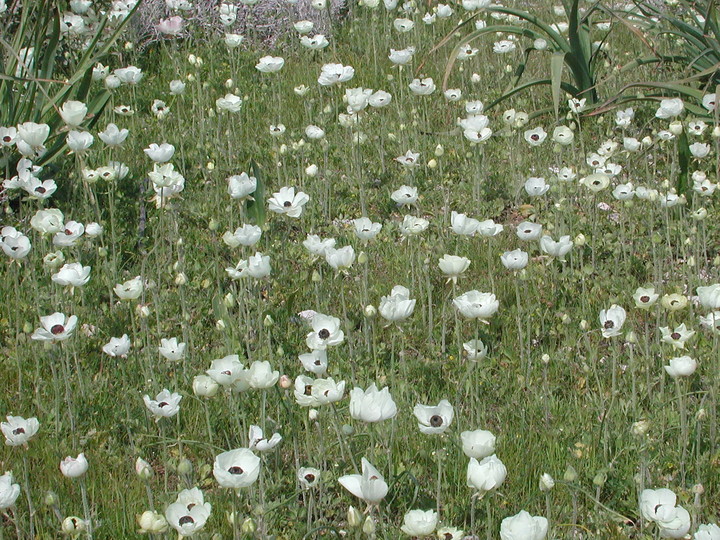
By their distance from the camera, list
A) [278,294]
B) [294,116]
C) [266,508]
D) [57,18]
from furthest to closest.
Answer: [294,116]
[57,18]
[278,294]
[266,508]

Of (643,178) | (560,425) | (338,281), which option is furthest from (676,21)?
(560,425)

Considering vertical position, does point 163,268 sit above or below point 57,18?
below

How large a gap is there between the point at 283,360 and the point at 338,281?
2.27 ft

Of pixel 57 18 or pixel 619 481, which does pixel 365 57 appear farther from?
pixel 619 481

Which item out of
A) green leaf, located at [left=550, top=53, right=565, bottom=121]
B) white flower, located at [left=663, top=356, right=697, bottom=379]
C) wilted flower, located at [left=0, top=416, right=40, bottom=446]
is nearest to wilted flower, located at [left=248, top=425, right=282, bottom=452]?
wilted flower, located at [left=0, top=416, right=40, bottom=446]

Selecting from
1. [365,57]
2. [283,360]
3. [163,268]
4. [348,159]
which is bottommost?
[283,360]

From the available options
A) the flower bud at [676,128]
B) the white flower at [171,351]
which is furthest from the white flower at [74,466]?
the flower bud at [676,128]

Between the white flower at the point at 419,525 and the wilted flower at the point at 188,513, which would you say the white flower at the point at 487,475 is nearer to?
the white flower at the point at 419,525

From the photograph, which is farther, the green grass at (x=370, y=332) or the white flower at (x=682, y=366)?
the green grass at (x=370, y=332)

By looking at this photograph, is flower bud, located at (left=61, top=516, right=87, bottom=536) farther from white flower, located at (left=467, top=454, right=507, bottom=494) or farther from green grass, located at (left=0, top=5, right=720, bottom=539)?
white flower, located at (left=467, top=454, right=507, bottom=494)

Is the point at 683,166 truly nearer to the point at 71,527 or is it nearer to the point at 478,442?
the point at 478,442

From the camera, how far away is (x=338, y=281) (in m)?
3.82

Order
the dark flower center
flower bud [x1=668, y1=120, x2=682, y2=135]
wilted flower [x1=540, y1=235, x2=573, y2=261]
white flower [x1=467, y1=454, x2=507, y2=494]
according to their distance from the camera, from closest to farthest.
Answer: white flower [x1=467, y1=454, x2=507, y2=494]
the dark flower center
wilted flower [x1=540, y1=235, x2=573, y2=261]
flower bud [x1=668, y1=120, x2=682, y2=135]

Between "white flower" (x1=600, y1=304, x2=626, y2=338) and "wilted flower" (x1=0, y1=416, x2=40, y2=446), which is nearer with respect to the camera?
"wilted flower" (x1=0, y1=416, x2=40, y2=446)
